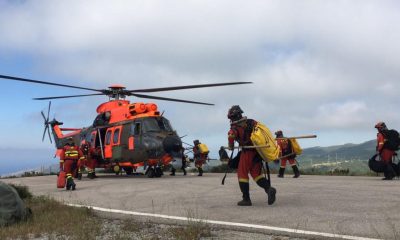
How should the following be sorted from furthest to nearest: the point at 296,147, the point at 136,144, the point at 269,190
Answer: the point at 136,144
the point at 296,147
the point at 269,190

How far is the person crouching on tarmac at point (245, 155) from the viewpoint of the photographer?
27.5 feet

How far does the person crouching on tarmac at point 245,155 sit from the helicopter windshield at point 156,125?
9693 millimetres

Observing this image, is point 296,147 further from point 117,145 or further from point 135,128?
point 117,145

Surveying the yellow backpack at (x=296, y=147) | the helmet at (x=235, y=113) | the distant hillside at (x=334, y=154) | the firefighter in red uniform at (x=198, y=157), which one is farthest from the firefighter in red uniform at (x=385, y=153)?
the firefighter in red uniform at (x=198, y=157)

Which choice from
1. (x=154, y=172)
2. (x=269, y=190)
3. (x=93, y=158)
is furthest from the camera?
(x=93, y=158)

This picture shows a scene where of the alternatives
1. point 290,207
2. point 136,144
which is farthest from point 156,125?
point 290,207

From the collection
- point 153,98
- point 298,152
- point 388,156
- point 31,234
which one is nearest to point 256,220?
point 31,234

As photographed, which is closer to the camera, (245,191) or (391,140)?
(245,191)

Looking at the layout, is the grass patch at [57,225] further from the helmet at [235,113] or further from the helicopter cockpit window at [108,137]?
the helicopter cockpit window at [108,137]

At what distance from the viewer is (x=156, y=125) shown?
1803 centimetres

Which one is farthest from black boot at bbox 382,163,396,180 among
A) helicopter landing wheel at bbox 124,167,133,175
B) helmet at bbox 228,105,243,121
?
helicopter landing wheel at bbox 124,167,133,175

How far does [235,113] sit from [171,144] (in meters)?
9.01

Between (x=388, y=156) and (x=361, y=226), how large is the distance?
8288 mm

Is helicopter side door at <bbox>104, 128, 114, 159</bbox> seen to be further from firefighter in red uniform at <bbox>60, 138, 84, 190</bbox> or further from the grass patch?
the grass patch
